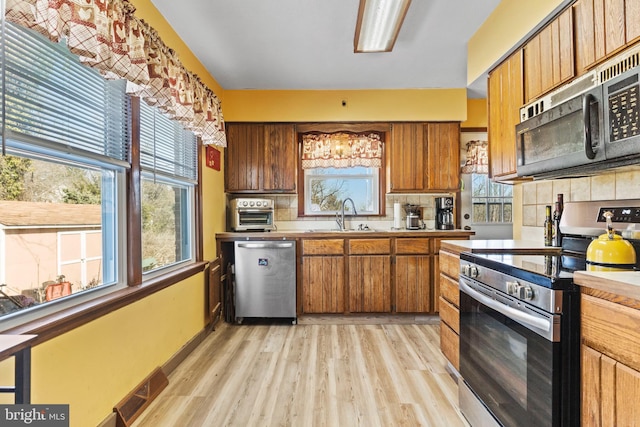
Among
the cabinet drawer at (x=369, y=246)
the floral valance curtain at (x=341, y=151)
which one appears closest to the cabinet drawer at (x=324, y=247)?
the cabinet drawer at (x=369, y=246)

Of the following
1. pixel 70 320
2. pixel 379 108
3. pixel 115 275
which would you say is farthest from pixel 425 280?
pixel 70 320

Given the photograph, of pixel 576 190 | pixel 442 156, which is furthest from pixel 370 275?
pixel 576 190

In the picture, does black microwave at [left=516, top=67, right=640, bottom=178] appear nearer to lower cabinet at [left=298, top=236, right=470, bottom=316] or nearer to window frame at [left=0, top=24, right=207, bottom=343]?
lower cabinet at [left=298, top=236, right=470, bottom=316]

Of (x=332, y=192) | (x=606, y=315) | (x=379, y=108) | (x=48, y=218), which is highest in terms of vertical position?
(x=379, y=108)

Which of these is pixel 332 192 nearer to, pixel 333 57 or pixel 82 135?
pixel 333 57

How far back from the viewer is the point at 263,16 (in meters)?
2.40

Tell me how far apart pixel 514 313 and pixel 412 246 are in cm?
222

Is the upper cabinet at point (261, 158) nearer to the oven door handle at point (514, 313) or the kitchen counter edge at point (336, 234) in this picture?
the kitchen counter edge at point (336, 234)

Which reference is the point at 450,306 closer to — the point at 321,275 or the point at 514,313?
the point at 514,313

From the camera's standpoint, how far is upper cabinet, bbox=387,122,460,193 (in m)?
3.83

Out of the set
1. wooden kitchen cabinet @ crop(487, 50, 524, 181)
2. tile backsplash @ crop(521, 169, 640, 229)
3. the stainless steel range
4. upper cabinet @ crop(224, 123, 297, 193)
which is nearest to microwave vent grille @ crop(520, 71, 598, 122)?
wooden kitchen cabinet @ crop(487, 50, 524, 181)

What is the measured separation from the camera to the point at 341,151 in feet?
13.0

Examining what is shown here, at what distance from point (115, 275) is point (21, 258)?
63cm

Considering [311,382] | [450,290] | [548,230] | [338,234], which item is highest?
→ [548,230]
